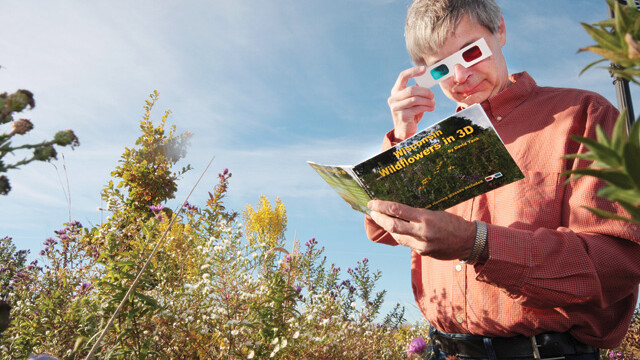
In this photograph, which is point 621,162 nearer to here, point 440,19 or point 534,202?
point 534,202

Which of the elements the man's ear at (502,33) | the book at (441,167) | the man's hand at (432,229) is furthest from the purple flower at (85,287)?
the man's ear at (502,33)

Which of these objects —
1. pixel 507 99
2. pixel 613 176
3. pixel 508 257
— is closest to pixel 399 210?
pixel 508 257

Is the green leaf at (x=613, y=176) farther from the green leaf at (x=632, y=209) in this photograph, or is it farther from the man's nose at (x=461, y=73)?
the man's nose at (x=461, y=73)

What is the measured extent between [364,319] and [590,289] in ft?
8.70

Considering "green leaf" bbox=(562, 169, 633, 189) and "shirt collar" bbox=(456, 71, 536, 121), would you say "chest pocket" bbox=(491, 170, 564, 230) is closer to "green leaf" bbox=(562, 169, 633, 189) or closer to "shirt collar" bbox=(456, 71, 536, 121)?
"shirt collar" bbox=(456, 71, 536, 121)

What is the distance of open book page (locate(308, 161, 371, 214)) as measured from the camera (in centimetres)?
159

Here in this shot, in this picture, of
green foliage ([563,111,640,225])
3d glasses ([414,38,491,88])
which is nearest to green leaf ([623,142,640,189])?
green foliage ([563,111,640,225])

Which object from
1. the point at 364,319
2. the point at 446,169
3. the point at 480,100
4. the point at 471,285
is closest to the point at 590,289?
the point at 471,285

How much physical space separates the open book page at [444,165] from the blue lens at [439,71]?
0.76 metres

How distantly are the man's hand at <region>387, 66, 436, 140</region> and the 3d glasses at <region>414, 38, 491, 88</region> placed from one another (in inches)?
2.4

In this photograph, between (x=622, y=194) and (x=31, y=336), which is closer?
(x=622, y=194)

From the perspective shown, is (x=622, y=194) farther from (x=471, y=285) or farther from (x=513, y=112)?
(x=513, y=112)

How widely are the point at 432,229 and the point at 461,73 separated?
1028 mm

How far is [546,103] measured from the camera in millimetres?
2016
